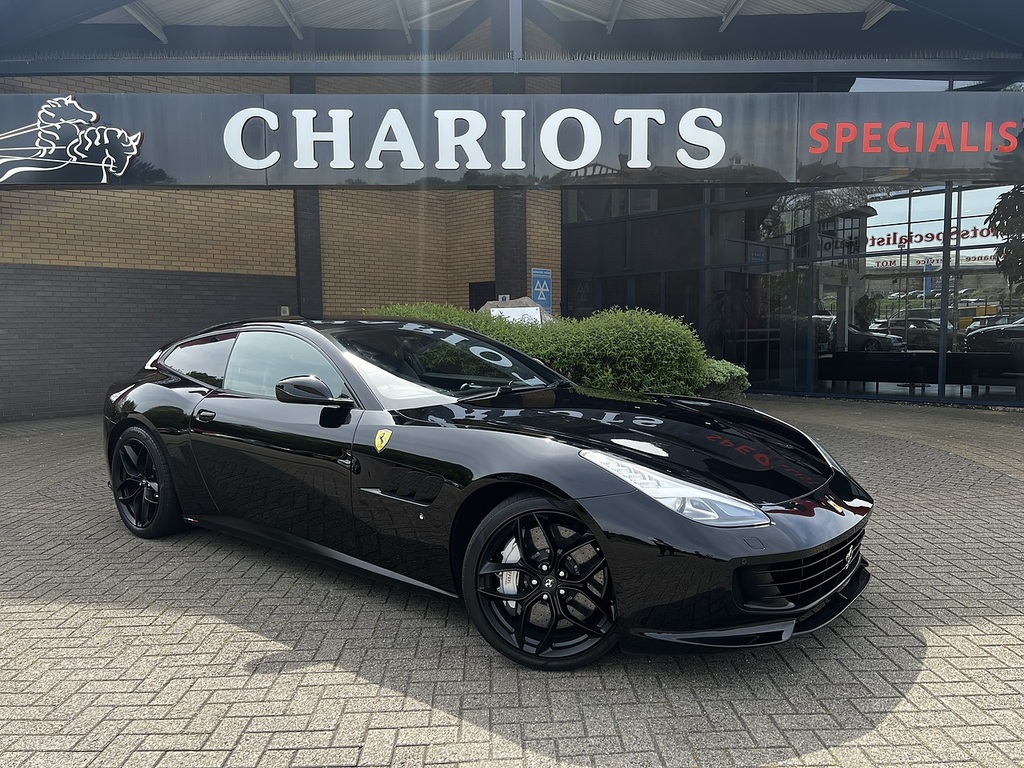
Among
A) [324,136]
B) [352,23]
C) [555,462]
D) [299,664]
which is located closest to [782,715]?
[555,462]

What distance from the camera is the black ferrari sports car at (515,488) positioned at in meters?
2.64

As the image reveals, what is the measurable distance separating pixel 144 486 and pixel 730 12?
11553 millimetres

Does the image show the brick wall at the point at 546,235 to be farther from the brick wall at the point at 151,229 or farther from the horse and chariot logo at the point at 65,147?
the horse and chariot logo at the point at 65,147

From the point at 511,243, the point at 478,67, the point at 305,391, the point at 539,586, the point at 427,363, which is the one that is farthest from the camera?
the point at 511,243

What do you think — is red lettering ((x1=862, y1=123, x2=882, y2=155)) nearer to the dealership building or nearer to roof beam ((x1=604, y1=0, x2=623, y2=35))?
the dealership building

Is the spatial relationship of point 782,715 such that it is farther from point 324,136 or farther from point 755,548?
point 324,136

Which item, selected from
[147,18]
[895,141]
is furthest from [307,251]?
[895,141]

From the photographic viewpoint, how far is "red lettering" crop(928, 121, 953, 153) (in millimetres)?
7945

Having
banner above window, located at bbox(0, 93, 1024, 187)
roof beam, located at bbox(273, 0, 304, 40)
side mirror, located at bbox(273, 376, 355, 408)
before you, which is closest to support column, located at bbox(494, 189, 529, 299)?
roof beam, located at bbox(273, 0, 304, 40)

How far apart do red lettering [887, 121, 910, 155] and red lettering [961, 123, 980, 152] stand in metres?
0.62

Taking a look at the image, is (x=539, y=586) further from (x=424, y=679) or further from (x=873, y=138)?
(x=873, y=138)

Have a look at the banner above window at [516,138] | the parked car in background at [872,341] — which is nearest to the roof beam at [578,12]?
the banner above window at [516,138]

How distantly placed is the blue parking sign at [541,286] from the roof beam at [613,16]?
4.40 meters

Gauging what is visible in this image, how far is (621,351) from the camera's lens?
7.39m
